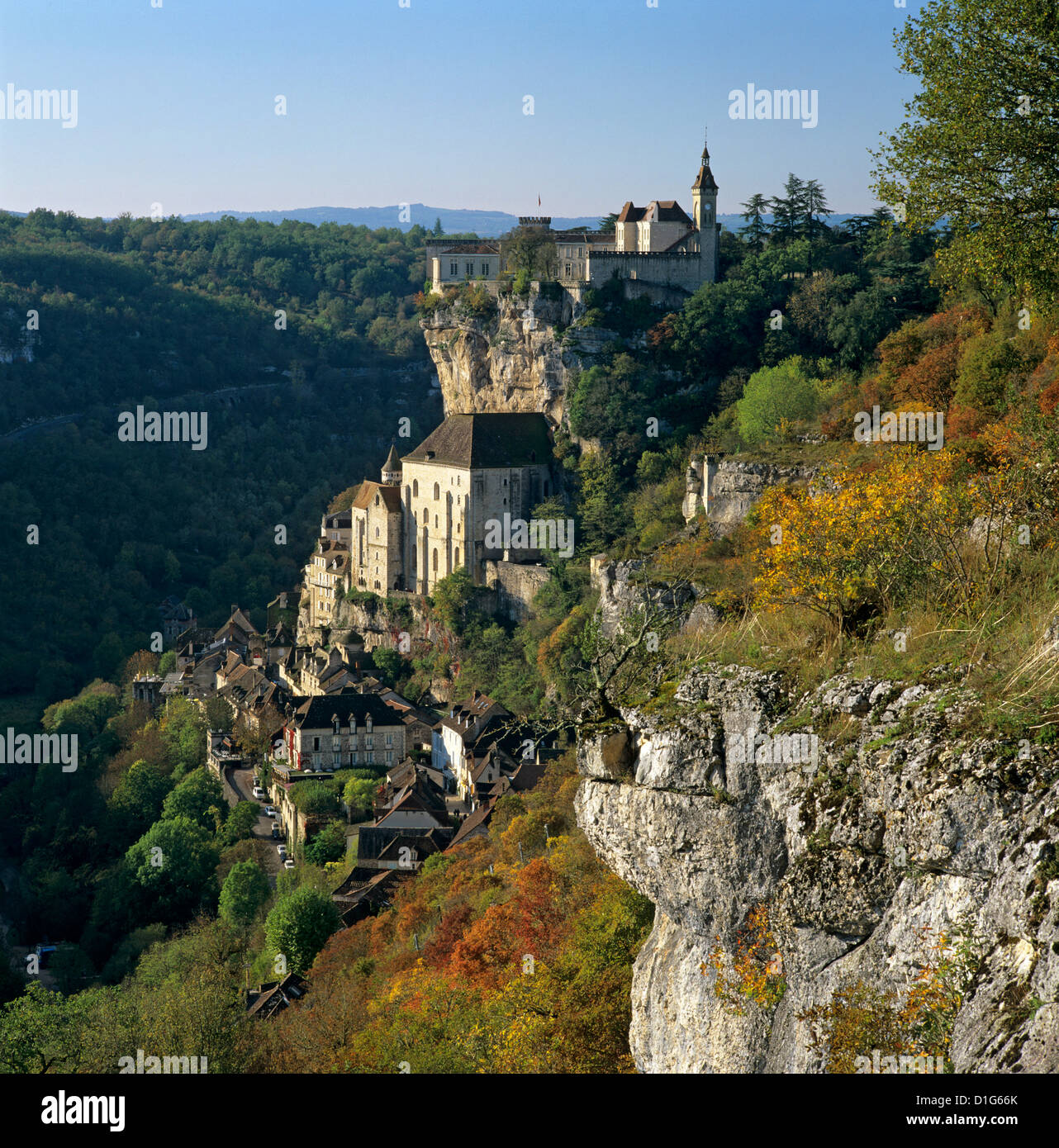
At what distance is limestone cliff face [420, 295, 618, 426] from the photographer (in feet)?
202

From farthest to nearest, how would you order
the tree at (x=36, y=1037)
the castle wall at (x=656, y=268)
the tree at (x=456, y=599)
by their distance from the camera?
1. the castle wall at (x=656, y=268)
2. the tree at (x=456, y=599)
3. the tree at (x=36, y=1037)

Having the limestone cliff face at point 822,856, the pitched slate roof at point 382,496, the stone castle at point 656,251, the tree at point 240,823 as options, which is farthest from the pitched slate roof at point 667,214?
the limestone cliff face at point 822,856

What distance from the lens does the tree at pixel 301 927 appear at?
114 ft

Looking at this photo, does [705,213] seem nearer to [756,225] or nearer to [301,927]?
[756,225]

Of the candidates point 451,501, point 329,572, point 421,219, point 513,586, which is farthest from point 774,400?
point 421,219

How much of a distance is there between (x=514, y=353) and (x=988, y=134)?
47523 mm

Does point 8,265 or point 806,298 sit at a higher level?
point 8,265

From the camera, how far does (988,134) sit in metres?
17.1

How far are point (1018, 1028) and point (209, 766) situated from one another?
52552mm

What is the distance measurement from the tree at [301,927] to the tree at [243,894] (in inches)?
181

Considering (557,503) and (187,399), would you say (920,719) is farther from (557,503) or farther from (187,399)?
(187,399)

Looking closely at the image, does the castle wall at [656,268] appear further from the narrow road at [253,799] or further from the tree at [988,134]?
the tree at [988,134]
